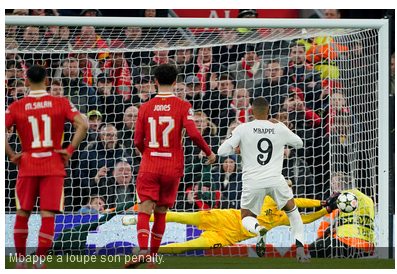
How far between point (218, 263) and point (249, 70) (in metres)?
3.43

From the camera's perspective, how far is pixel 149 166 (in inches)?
336

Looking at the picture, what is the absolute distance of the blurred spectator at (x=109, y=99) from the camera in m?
11.2

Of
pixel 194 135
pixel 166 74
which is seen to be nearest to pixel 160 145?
pixel 194 135

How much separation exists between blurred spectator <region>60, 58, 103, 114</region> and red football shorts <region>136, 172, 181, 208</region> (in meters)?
2.86

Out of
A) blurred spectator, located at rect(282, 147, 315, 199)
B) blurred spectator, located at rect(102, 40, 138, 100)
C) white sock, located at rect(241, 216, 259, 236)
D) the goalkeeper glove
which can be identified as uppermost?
blurred spectator, located at rect(102, 40, 138, 100)

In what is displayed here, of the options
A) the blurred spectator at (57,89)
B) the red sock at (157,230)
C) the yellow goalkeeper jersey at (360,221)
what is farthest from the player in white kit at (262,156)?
the blurred spectator at (57,89)

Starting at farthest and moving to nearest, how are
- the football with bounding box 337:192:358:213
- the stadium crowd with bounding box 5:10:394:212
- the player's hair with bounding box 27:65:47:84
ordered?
the stadium crowd with bounding box 5:10:394:212 → the football with bounding box 337:192:358:213 → the player's hair with bounding box 27:65:47:84

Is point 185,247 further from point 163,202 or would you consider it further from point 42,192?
point 42,192

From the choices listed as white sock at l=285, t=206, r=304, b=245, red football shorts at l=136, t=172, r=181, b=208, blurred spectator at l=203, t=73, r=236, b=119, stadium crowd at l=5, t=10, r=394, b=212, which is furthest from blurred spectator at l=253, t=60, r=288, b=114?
red football shorts at l=136, t=172, r=181, b=208

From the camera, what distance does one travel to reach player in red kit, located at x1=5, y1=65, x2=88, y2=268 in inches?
313

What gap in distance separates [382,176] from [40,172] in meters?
4.24

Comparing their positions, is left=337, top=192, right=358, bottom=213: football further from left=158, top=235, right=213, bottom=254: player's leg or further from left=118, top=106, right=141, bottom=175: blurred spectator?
left=118, top=106, right=141, bottom=175: blurred spectator

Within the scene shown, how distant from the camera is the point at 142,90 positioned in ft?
38.2

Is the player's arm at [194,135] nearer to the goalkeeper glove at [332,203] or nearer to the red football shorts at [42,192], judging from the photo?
the red football shorts at [42,192]
